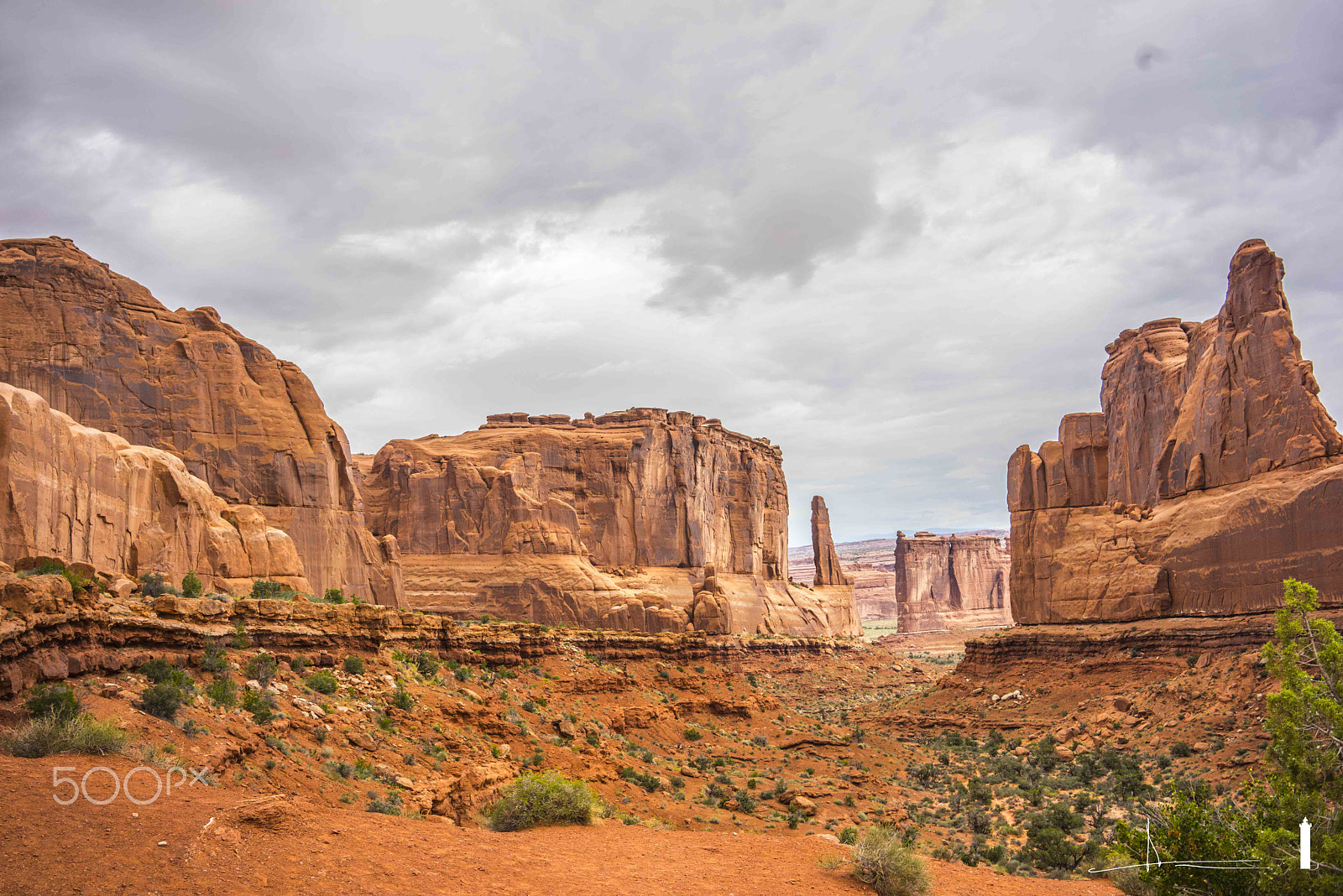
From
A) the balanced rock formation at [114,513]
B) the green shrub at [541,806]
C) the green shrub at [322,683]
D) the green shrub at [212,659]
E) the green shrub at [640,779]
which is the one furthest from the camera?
the green shrub at [640,779]

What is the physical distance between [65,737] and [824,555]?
9385cm

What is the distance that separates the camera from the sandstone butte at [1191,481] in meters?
33.5

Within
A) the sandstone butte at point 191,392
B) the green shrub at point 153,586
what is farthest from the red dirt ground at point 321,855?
the sandstone butte at point 191,392

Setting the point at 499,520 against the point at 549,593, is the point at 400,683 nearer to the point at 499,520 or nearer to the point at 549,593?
the point at 549,593

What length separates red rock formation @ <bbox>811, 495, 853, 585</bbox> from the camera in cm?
9712

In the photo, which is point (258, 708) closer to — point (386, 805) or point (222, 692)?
point (222, 692)

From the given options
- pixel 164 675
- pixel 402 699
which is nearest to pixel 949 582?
pixel 402 699

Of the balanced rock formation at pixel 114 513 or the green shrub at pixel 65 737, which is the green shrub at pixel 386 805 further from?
the balanced rock formation at pixel 114 513

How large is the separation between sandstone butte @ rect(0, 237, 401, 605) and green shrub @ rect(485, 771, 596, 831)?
46.3 feet

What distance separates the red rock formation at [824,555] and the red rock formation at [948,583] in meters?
35.4

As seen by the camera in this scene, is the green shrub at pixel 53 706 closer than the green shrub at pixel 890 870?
Yes

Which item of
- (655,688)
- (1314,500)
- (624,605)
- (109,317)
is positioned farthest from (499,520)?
(1314,500)

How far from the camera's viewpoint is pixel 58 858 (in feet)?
24.5

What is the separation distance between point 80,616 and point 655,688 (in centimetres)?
2789
